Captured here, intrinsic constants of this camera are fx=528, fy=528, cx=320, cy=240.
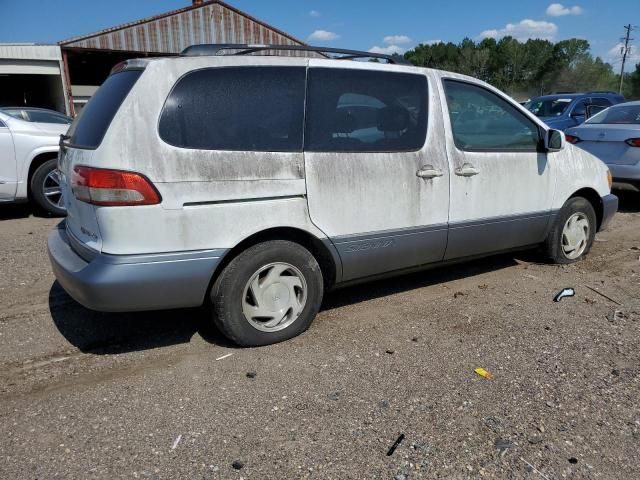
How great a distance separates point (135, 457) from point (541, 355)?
8.17 feet

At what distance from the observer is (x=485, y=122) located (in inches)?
169

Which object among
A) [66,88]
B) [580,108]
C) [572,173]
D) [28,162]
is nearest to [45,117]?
[28,162]

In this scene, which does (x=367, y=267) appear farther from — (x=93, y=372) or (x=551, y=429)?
(x=93, y=372)

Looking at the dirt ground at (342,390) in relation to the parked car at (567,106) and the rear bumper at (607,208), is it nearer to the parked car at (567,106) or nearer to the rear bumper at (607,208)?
the rear bumper at (607,208)

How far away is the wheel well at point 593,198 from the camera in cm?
514

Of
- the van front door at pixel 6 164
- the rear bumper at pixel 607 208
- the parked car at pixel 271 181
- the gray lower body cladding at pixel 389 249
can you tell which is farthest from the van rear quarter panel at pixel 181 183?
the van front door at pixel 6 164

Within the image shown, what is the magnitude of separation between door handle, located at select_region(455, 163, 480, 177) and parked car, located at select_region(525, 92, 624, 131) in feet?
28.0

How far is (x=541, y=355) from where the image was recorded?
3406 millimetres

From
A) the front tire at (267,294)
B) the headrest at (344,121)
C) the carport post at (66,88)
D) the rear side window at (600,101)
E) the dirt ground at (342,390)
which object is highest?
the carport post at (66,88)

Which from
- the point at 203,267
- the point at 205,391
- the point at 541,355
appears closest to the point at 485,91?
the point at 541,355

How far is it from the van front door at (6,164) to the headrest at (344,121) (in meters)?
5.12

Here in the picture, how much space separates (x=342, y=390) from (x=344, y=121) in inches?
69.6

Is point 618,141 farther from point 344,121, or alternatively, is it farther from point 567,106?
point 344,121

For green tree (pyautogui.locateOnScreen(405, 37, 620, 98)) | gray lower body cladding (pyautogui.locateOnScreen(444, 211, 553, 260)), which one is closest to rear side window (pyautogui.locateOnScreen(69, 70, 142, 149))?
gray lower body cladding (pyautogui.locateOnScreen(444, 211, 553, 260))
